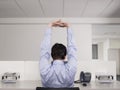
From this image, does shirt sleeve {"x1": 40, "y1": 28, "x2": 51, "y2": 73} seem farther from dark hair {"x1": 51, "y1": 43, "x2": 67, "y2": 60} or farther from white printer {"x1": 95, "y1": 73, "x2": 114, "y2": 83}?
white printer {"x1": 95, "y1": 73, "x2": 114, "y2": 83}

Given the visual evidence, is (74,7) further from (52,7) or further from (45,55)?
(45,55)

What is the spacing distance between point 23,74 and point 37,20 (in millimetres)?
2865

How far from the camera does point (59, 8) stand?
437 centimetres

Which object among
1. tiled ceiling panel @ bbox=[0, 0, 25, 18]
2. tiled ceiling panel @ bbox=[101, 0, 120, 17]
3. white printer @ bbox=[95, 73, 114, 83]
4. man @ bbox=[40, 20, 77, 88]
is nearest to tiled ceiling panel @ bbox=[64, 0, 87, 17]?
tiled ceiling panel @ bbox=[101, 0, 120, 17]

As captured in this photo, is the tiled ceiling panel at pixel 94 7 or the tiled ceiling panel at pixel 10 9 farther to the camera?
the tiled ceiling panel at pixel 10 9

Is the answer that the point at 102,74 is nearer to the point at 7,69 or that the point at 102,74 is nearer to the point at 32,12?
the point at 7,69

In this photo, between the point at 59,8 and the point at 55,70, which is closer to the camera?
the point at 55,70

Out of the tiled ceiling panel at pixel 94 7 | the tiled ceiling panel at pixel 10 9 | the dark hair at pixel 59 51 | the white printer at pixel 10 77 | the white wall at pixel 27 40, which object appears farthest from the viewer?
the white wall at pixel 27 40

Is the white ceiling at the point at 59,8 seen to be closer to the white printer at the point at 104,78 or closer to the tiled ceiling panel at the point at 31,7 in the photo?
the tiled ceiling panel at the point at 31,7

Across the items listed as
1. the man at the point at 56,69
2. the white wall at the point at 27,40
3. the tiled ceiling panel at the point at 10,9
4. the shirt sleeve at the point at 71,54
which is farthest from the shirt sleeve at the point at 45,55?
the white wall at the point at 27,40

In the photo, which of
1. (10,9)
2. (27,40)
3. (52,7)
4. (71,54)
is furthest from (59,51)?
(27,40)

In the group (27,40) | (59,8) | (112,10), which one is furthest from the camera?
(27,40)

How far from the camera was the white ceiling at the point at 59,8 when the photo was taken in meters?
3.94

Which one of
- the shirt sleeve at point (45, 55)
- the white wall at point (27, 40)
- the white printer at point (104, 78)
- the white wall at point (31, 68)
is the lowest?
the white printer at point (104, 78)
